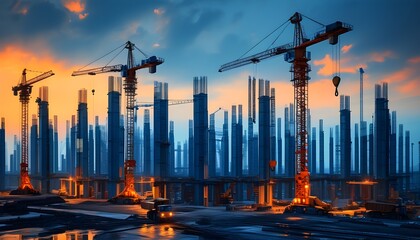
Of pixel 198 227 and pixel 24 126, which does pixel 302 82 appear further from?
pixel 24 126

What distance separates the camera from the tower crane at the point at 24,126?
7400 centimetres

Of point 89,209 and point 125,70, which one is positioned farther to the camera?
point 125,70

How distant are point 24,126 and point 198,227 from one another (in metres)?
52.5

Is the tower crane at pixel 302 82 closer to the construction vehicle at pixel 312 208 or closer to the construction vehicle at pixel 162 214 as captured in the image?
the construction vehicle at pixel 312 208

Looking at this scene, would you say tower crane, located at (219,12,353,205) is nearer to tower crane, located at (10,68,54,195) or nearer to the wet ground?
the wet ground

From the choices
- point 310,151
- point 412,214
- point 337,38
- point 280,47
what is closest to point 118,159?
point 280,47

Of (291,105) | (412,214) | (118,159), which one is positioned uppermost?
(291,105)

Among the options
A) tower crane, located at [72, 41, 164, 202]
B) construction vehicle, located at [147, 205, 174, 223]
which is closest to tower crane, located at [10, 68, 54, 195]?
tower crane, located at [72, 41, 164, 202]

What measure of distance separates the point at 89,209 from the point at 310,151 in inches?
2455

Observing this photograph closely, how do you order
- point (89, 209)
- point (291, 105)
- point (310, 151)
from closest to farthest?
point (89, 209), point (291, 105), point (310, 151)

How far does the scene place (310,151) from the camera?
10162 centimetres

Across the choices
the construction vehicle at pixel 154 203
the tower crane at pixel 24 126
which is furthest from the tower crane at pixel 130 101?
the tower crane at pixel 24 126

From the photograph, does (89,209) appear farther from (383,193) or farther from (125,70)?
(383,193)

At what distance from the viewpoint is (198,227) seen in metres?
36.0
